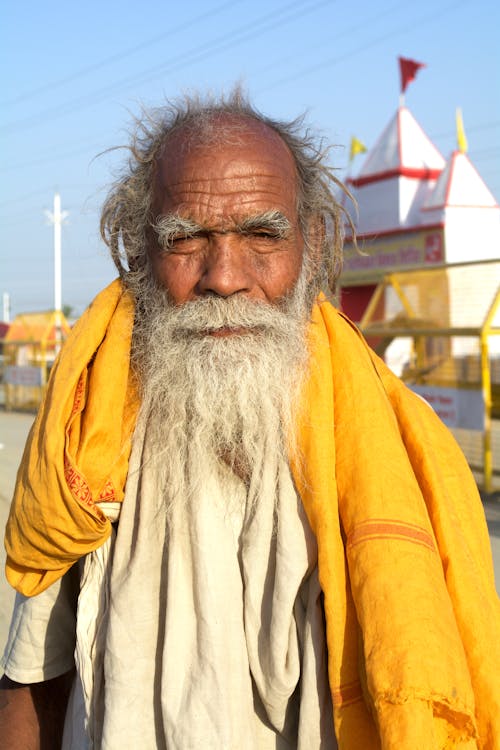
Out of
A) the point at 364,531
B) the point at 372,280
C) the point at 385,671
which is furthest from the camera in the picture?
the point at 372,280

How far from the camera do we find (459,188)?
52.5 ft

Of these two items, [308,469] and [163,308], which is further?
[163,308]

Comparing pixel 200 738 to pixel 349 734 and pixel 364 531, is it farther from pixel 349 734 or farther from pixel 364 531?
pixel 364 531

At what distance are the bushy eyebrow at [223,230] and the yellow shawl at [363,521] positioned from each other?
0.61 ft

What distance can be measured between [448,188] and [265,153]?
15110 millimetres

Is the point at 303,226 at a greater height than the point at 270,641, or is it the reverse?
the point at 303,226

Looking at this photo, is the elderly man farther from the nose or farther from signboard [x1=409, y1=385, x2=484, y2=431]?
signboard [x1=409, y1=385, x2=484, y2=431]

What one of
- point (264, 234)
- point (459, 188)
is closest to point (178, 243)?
point (264, 234)

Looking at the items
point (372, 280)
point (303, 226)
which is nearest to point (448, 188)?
point (372, 280)

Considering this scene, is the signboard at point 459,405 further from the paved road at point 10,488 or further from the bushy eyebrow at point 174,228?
the bushy eyebrow at point 174,228

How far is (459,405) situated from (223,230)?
18.4 feet

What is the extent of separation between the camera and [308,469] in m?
1.36

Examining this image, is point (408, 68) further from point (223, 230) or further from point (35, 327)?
point (223, 230)

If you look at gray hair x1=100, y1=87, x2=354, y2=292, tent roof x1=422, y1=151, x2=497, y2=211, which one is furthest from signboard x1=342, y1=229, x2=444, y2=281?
gray hair x1=100, y1=87, x2=354, y2=292
